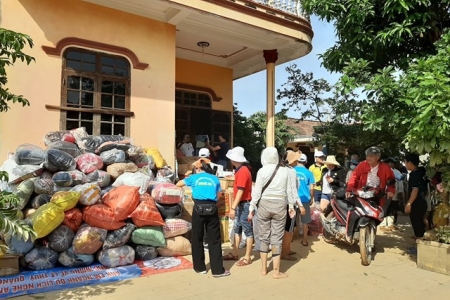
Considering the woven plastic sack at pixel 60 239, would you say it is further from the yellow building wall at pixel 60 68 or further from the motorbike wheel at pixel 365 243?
the motorbike wheel at pixel 365 243

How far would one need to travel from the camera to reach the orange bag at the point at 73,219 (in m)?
4.61

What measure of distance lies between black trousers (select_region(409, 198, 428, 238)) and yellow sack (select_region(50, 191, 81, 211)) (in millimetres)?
5283

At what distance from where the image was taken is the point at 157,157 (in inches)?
283

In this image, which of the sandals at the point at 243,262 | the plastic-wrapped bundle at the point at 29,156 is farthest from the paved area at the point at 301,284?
the plastic-wrapped bundle at the point at 29,156

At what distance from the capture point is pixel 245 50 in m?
10.3

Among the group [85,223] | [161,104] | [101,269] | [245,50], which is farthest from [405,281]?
[245,50]

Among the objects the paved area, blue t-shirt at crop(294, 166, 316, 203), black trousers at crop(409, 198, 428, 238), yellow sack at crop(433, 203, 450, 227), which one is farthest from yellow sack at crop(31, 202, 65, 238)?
black trousers at crop(409, 198, 428, 238)

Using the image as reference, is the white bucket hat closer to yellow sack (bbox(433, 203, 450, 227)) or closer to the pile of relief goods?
the pile of relief goods

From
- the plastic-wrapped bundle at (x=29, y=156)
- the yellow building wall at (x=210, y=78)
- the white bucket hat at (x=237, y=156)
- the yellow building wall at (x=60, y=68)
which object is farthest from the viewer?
the yellow building wall at (x=210, y=78)

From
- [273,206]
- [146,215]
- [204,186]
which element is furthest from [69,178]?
[273,206]

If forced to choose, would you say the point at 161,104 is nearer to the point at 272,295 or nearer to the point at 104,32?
the point at 104,32

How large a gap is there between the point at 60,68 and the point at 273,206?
5.03m

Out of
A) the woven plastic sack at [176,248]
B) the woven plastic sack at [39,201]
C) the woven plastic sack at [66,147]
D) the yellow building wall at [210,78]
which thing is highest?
the yellow building wall at [210,78]

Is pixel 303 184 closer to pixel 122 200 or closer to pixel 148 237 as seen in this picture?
pixel 148 237
